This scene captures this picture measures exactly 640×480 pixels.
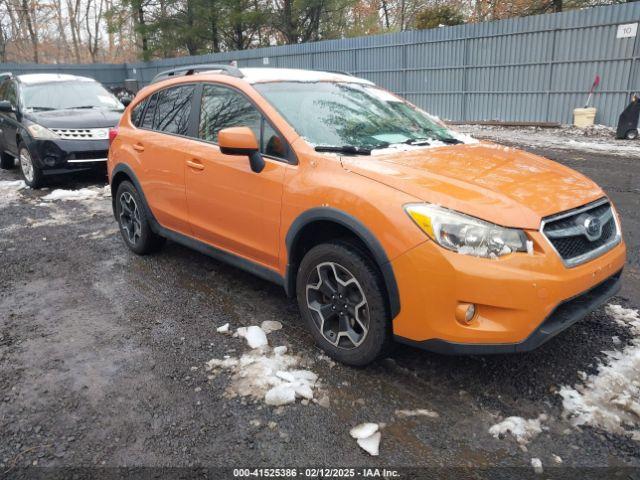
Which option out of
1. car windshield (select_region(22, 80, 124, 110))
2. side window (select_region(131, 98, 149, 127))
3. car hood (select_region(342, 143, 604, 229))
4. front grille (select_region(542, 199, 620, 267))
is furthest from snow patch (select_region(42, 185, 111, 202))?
front grille (select_region(542, 199, 620, 267))

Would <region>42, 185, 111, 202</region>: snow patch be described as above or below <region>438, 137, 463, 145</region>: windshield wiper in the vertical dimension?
below

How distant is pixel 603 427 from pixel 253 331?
2.15 m

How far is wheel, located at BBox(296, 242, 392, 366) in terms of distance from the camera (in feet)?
9.42

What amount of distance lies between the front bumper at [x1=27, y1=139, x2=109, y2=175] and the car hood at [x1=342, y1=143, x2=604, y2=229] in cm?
648

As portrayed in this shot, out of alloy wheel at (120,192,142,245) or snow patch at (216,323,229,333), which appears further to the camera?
alloy wheel at (120,192,142,245)

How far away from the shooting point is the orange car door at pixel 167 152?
14.2 feet

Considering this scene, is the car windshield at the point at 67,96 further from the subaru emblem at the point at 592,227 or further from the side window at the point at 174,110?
the subaru emblem at the point at 592,227

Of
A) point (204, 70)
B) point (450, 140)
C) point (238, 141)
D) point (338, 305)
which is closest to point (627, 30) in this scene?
point (450, 140)

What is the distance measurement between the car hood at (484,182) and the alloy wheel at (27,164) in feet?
24.0

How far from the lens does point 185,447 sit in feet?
8.31

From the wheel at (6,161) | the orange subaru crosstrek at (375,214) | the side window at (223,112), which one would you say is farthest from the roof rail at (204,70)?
the wheel at (6,161)

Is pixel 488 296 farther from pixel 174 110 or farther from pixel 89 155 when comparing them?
pixel 89 155

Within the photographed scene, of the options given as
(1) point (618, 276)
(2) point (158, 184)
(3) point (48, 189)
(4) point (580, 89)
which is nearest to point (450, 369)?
(1) point (618, 276)

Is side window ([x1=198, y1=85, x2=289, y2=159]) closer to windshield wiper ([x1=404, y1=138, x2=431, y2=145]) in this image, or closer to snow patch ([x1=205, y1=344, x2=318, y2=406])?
windshield wiper ([x1=404, y1=138, x2=431, y2=145])
